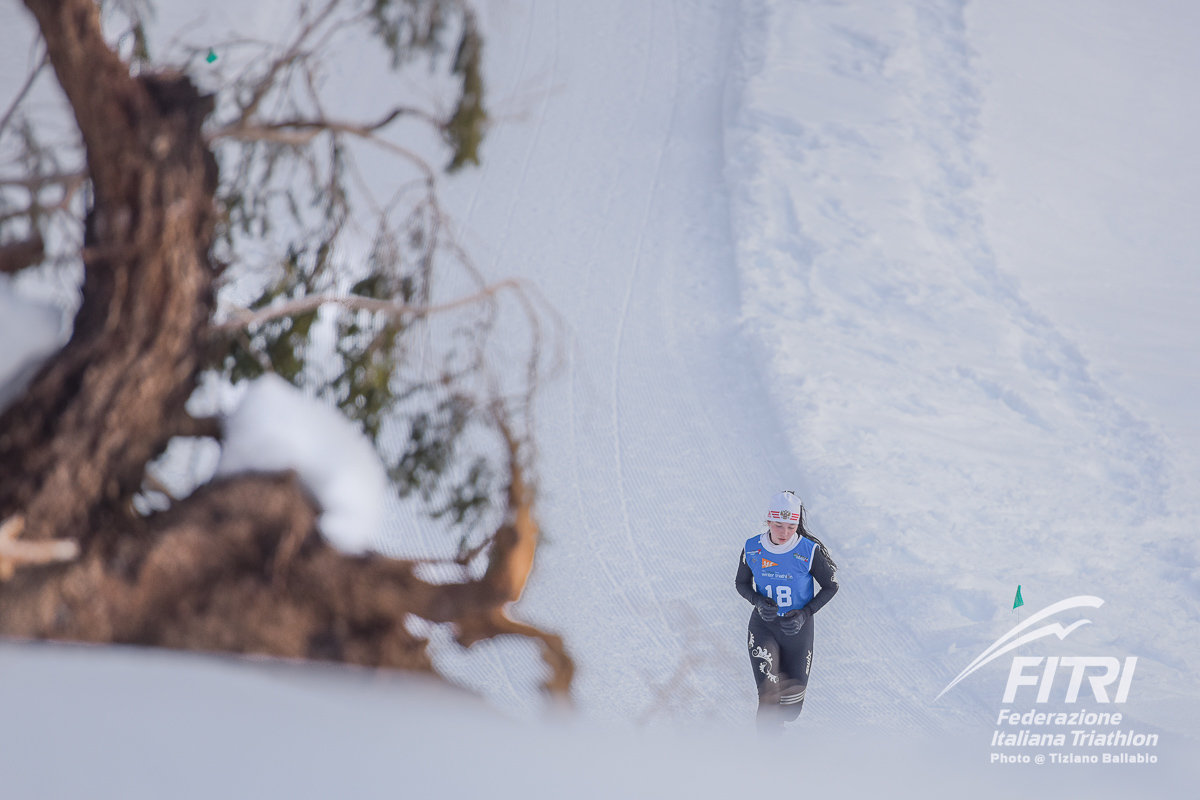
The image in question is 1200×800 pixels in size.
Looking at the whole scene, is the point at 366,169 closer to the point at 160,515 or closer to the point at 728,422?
the point at 728,422

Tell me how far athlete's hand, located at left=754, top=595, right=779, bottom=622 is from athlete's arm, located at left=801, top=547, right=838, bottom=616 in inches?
5.1

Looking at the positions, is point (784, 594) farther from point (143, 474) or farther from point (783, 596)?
point (143, 474)

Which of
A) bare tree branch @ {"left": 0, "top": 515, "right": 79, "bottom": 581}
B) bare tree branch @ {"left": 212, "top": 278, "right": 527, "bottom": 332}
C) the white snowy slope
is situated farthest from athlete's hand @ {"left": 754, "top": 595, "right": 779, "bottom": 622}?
bare tree branch @ {"left": 0, "top": 515, "right": 79, "bottom": 581}

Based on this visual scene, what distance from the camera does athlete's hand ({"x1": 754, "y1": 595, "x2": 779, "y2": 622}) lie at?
11.5 ft

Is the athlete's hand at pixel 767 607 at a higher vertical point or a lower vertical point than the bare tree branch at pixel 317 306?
lower

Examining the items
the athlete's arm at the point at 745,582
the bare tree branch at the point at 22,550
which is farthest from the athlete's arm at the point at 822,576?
the bare tree branch at the point at 22,550

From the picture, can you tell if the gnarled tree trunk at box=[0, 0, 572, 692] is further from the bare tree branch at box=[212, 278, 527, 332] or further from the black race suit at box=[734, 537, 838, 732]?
the black race suit at box=[734, 537, 838, 732]

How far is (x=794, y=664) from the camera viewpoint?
3.60 meters

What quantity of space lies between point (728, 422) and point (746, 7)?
6.93 m

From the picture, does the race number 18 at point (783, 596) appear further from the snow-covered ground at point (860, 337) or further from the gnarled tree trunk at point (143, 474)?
the gnarled tree trunk at point (143, 474)

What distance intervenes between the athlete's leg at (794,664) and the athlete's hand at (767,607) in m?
0.13

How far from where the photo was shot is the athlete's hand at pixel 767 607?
3.49 meters

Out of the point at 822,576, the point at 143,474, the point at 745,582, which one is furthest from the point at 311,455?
the point at 822,576
